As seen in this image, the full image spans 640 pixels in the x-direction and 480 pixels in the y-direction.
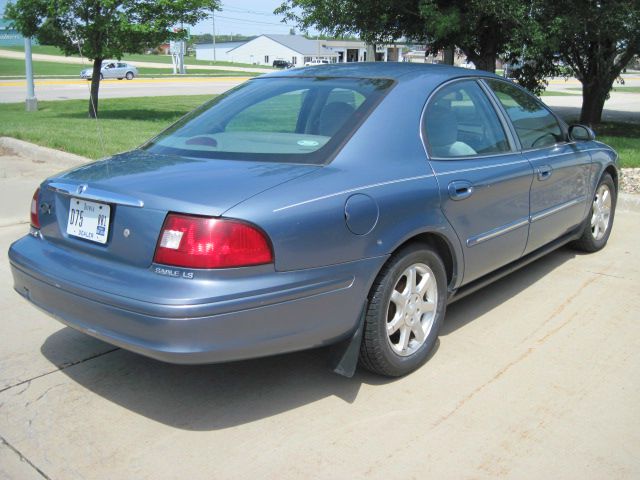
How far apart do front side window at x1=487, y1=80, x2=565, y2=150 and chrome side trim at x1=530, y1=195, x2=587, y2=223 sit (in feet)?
1.41

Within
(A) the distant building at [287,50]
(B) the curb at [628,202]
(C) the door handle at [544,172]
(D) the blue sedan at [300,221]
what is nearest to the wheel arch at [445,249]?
(D) the blue sedan at [300,221]

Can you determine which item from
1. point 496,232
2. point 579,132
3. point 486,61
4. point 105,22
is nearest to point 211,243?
point 496,232

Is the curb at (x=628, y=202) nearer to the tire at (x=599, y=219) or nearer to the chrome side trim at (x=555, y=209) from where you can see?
the tire at (x=599, y=219)

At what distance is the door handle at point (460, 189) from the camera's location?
3533 millimetres

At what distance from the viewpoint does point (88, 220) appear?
3.03 metres

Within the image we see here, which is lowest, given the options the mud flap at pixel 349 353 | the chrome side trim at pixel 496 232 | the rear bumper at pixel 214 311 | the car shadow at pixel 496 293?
the car shadow at pixel 496 293

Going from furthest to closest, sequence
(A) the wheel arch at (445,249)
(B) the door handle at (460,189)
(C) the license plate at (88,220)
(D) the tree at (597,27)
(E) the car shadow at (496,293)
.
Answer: (D) the tree at (597,27) < (E) the car shadow at (496,293) < (B) the door handle at (460,189) < (A) the wheel arch at (445,249) < (C) the license plate at (88,220)

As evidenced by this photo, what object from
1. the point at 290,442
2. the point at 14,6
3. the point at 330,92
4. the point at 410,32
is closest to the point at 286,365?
the point at 290,442

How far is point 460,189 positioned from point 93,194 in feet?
6.05

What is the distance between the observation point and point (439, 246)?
360cm

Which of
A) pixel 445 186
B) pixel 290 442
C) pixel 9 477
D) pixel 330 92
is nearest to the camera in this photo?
pixel 9 477

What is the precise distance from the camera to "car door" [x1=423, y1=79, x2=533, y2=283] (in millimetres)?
3598

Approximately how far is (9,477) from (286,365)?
1434 mm

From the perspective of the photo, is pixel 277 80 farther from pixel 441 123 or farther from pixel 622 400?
pixel 622 400
